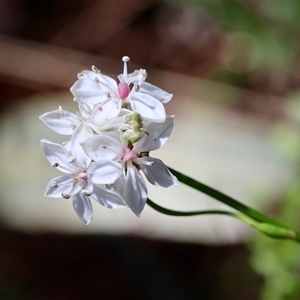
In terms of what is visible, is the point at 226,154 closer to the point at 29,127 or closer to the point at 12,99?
the point at 29,127

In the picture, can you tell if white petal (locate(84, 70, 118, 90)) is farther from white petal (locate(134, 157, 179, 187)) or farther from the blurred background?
the blurred background

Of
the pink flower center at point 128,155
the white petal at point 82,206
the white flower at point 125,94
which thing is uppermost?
the white flower at point 125,94

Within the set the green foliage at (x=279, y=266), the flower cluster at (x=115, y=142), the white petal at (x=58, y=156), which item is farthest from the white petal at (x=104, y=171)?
the green foliage at (x=279, y=266)

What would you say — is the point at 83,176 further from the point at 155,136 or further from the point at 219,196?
the point at 219,196

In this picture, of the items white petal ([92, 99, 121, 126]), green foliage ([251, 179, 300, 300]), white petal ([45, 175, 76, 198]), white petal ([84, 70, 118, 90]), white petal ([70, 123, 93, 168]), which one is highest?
white petal ([84, 70, 118, 90])

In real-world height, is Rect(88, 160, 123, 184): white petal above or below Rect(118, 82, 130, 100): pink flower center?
below

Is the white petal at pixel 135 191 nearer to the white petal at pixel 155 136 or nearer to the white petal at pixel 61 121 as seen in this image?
the white petal at pixel 155 136

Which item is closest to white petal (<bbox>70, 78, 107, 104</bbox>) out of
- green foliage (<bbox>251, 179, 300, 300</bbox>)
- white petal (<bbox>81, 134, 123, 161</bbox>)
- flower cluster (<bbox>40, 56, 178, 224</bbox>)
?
flower cluster (<bbox>40, 56, 178, 224</bbox>)
